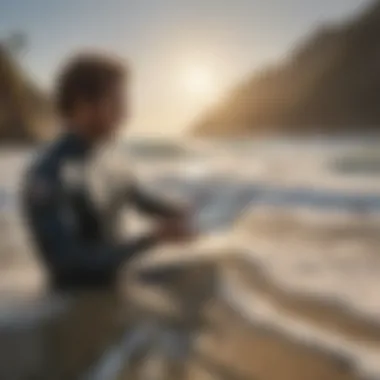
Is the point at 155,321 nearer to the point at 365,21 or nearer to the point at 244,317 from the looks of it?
the point at 244,317

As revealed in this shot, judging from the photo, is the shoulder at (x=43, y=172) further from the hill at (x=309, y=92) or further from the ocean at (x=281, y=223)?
the hill at (x=309, y=92)

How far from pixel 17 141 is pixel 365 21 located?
1.54 feet

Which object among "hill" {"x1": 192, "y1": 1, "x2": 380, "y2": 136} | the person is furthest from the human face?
"hill" {"x1": 192, "y1": 1, "x2": 380, "y2": 136}

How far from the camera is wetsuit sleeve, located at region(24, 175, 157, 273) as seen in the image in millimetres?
823

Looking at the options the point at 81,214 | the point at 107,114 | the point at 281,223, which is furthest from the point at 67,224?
the point at 281,223

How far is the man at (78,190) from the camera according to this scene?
83 centimetres

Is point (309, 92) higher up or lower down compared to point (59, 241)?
higher up

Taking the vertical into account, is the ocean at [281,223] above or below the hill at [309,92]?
below

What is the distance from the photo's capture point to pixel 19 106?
2.93ft

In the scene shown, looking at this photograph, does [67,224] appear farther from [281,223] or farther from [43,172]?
[281,223]

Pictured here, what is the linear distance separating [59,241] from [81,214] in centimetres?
Answer: 4

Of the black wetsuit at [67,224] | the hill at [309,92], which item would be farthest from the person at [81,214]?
the hill at [309,92]

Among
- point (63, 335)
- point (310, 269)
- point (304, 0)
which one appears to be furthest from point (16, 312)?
point (304, 0)

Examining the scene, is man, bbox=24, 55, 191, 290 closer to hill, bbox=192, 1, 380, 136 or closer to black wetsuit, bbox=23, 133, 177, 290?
black wetsuit, bbox=23, 133, 177, 290
